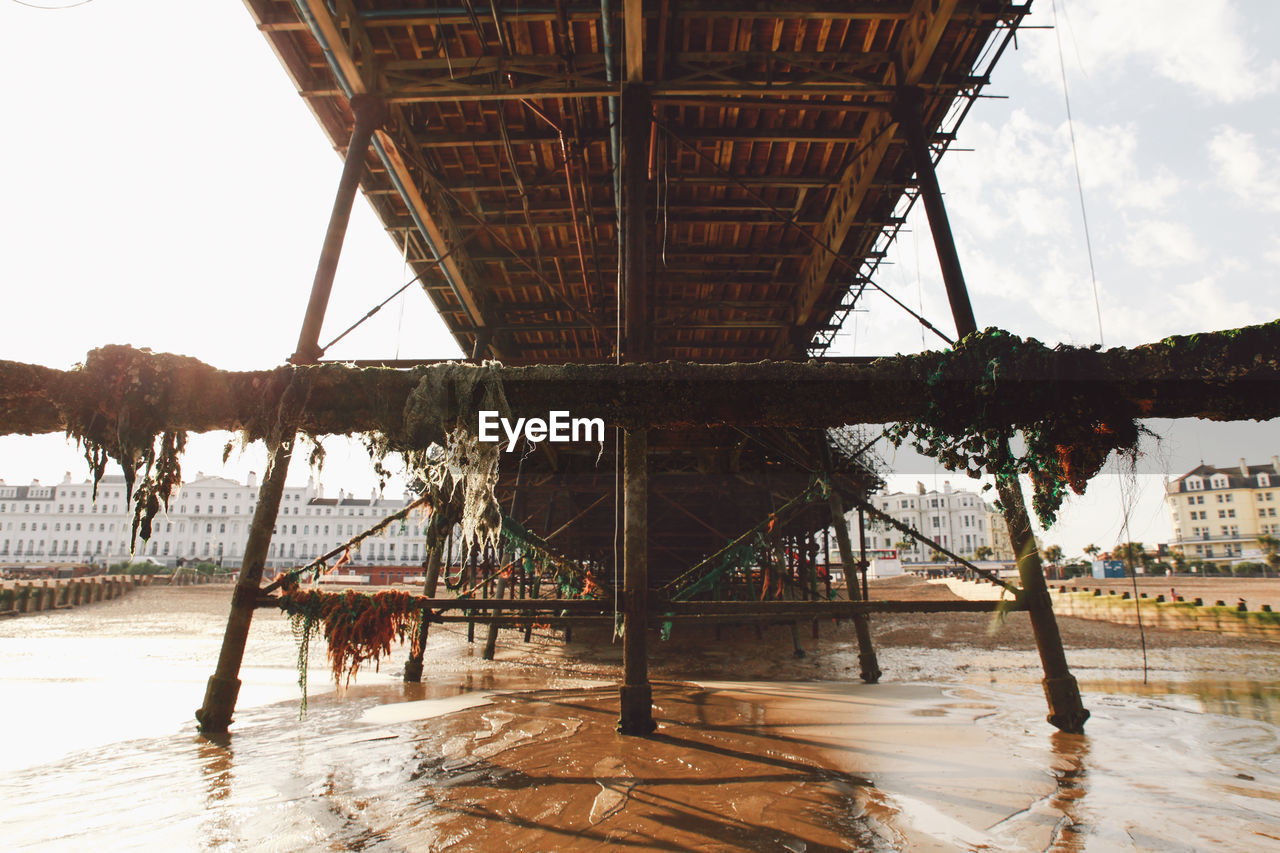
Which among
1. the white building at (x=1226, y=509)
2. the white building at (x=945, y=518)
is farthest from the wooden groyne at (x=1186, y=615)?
the white building at (x=945, y=518)

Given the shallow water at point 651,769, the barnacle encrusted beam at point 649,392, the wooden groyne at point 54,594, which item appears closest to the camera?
the shallow water at point 651,769

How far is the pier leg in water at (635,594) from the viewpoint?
19.4 ft

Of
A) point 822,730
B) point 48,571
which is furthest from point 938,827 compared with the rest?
point 48,571

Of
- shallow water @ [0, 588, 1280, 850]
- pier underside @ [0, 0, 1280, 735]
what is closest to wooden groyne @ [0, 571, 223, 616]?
shallow water @ [0, 588, 1280, 850]

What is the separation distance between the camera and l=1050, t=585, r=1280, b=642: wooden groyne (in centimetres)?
1873

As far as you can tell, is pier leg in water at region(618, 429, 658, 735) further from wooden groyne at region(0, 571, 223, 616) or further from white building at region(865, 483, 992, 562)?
white building at region(865, 483, 992, 562)

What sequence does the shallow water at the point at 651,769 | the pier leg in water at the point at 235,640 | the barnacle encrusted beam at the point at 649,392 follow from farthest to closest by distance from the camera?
the pier leg in water at the point at 235,640, the barnacle encrusted beam at the point at 649,392, the shallow water at the point at 651,769

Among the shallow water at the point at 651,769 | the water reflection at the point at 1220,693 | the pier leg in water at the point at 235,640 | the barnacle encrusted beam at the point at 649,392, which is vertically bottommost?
the water reflection at the point at 1220,693

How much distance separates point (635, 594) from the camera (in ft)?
19.9

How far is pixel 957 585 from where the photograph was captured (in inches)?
1681

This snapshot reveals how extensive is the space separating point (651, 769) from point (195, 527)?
387 ft

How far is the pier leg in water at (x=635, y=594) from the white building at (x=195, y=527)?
97187 mm

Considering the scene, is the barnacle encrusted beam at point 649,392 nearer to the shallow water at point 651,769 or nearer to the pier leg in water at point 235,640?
the pier leg in water at point 235,640

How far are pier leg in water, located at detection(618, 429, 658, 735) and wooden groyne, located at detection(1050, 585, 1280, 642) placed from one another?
50.7ft
